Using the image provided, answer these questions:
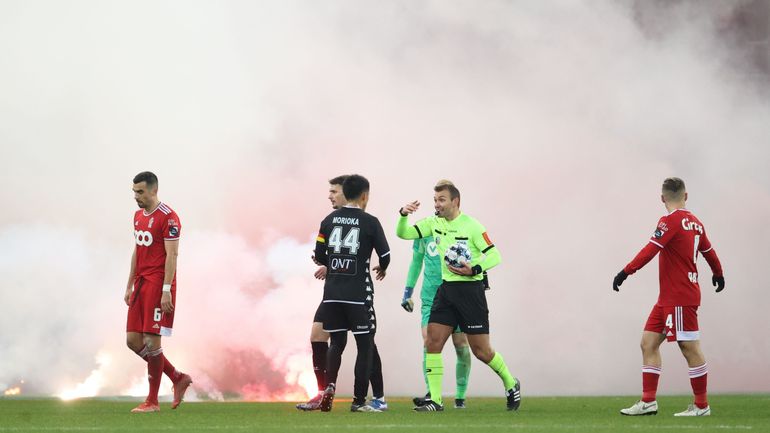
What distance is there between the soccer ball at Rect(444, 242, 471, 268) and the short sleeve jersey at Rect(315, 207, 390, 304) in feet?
1.81

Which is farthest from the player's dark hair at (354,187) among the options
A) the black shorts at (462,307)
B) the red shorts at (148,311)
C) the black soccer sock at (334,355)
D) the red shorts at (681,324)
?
the red shorts at (681,324)

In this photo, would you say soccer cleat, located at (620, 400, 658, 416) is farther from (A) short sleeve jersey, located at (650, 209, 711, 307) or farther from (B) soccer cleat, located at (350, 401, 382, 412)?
(B) soccer cleat, located at (350, 401, 382, 412)

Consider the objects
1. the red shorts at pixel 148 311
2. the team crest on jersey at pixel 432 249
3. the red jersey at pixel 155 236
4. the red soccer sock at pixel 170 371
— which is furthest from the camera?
the team crest on jersey at pixel 432 249

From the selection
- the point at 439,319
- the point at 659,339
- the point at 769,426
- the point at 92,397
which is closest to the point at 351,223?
the point at 439,319

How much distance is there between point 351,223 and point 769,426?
388 centimetres

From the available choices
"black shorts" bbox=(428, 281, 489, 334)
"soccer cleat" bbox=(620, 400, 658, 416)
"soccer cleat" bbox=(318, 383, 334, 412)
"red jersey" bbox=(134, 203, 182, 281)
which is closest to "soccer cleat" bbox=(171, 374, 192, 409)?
"red jersey" bbox=(134, 203, 182, 281)

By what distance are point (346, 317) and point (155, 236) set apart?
1.94m

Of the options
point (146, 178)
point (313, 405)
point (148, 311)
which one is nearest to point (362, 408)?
point (313, 405)

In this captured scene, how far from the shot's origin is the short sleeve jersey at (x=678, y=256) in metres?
9.84

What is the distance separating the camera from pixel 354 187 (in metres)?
10.4

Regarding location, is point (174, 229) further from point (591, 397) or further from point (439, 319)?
point (591, 397)

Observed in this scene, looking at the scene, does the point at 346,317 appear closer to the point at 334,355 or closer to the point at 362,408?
the point at 334,355

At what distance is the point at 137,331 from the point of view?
10.5 metres

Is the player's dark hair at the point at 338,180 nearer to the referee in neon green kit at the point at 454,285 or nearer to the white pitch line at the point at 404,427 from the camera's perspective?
the referee in neon green kit at the point at 454,285
